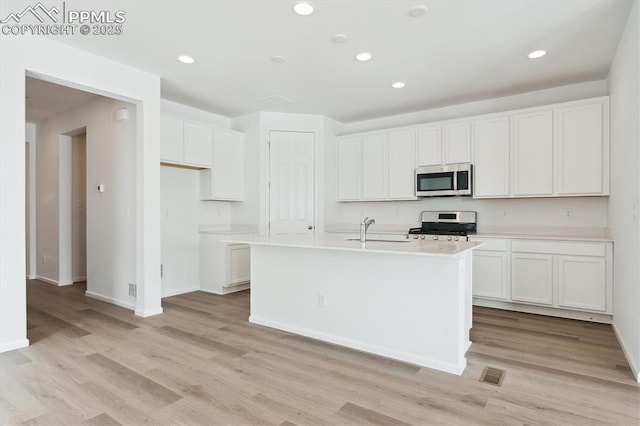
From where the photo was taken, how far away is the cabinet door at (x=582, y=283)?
366 cm

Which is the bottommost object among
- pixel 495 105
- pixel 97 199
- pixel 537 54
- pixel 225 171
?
pixel 97 199

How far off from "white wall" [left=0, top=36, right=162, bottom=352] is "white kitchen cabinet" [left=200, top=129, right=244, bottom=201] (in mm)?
1242

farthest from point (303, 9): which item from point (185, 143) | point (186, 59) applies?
point (185, 143)

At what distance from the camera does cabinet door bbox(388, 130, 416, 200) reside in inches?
201

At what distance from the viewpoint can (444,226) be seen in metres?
5.01

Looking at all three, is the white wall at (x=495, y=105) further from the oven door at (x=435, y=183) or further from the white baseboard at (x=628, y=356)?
the white baseboard at (x=628, y=356)

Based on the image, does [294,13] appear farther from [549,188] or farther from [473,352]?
[549,188]

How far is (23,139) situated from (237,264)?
2.88 m

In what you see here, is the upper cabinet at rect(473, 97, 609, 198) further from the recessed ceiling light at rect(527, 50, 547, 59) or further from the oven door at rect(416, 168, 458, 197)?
the recessed ceiling light at rect(527, 50, 547, 59)

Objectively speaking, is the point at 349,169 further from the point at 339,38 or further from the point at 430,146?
the point at 339,38

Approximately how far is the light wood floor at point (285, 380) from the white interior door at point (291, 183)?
2134 mm

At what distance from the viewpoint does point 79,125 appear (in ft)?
17.0

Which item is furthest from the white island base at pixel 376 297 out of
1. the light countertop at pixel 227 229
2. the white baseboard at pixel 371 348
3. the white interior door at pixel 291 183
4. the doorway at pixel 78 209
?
the doorway at pixel 78 209

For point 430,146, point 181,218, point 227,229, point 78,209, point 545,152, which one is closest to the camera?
point 545,152
